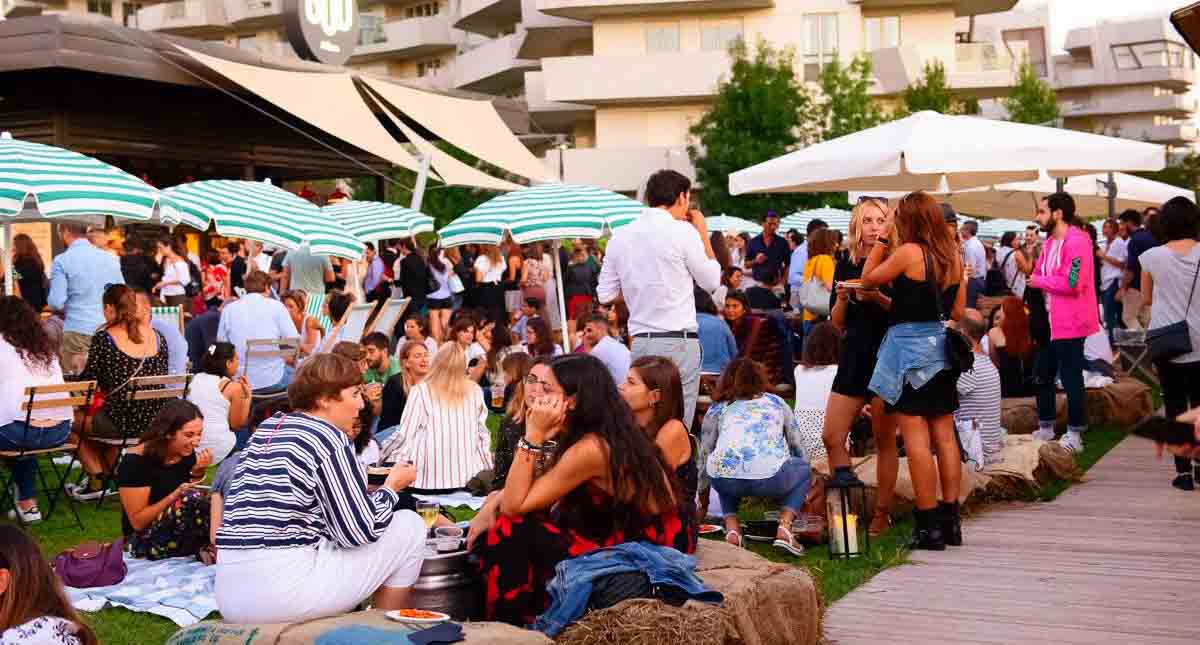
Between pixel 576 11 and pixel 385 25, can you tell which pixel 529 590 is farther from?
→ pixel 385 25

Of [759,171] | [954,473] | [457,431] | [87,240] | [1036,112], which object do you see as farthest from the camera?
[1036,112]

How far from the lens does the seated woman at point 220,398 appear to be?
10.3 metres

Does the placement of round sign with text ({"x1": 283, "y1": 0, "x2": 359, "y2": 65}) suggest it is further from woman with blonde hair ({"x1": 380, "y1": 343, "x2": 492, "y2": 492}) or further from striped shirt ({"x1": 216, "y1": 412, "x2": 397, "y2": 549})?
striped shirt ({"x1": 216, "y1": 412, "x2": 397, "y2": 549})

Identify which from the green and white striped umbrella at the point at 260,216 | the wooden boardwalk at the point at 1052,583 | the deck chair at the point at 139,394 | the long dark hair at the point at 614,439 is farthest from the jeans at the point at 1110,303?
the long dark hair at the point at 614,439

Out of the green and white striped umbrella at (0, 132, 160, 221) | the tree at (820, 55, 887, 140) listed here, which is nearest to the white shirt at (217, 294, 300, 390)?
the green and white striped umbrella at (0, 132, 160, 221)

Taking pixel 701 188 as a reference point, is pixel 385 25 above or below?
above

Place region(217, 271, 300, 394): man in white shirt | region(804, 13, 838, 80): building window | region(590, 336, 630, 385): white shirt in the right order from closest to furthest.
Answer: region(590, 336, 630, 385): white shirt → region(217, 271, 300, 394): man in white shirt → region(804, 13, 838, 80): building window

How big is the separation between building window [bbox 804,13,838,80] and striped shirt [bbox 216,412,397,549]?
142ft

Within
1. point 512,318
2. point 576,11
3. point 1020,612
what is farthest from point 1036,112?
point 1020,612

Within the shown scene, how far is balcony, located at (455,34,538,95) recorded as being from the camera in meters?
Result: 54.4

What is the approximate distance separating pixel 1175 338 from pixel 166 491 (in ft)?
20.1

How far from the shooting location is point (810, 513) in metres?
8.28

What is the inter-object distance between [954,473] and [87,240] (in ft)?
27.1

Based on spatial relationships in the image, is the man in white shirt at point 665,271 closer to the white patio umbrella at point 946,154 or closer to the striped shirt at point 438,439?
the striped shirt at point 438,439
